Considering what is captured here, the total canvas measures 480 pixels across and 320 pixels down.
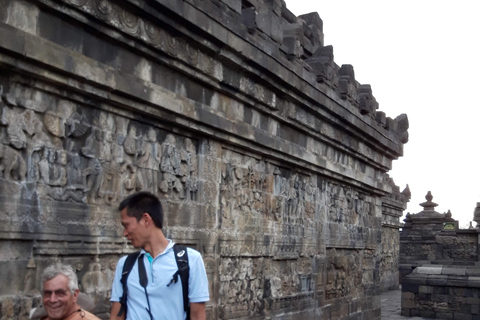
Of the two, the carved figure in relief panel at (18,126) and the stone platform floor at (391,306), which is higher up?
the carved figure in relief panel at (18,126)

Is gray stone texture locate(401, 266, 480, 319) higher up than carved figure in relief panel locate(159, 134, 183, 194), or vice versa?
carved figure in relief panel locate(159, 134, 183, 194)

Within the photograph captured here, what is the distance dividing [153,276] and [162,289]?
85 millimetres

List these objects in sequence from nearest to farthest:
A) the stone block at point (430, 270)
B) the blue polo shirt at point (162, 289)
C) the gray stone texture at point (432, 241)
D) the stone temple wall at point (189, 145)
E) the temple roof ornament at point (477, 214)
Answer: the blue polo shirt at point (162, 289)
the stone temple wall at point (189, 145)
the stone block at point (430, 270)
the gray stone texture at point (432, 241)
the temple roof ornament at point (477, 214)

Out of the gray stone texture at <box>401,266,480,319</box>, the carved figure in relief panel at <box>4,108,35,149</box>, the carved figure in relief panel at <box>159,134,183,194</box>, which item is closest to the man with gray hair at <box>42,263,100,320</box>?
the carved figure in relief panel at <box>4,108,35,149</box>

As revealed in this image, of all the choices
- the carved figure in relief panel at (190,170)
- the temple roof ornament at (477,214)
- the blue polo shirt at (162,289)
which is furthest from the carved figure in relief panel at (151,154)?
the temple roof ornament at (477,214)

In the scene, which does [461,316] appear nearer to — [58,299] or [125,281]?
[125,281]

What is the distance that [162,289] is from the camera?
3.42 m

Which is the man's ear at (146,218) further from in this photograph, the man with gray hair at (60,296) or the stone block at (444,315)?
the stone block at (444,315)

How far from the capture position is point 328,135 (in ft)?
32.1

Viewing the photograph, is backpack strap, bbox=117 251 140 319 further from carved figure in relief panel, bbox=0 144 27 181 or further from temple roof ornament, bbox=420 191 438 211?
temple roof ornament, bbox=420 191 438 211

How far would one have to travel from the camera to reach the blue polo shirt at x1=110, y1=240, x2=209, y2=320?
3.43 meters

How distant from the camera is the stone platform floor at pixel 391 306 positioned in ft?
50.8

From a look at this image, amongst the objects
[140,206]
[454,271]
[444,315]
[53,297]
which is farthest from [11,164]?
[454,271]

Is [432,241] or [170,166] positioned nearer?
[170,166]
